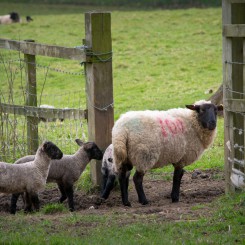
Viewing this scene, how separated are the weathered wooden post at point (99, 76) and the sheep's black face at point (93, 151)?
0.18m

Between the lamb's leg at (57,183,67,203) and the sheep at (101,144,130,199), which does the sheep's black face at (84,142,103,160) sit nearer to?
the sheep at (101,144,130,199)

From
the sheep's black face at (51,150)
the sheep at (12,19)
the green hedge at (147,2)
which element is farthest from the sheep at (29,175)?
the green hedge at (147,2)

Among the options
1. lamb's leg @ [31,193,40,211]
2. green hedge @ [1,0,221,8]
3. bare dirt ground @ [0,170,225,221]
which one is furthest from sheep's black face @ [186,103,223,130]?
green hedge @ [1,0,221,8]

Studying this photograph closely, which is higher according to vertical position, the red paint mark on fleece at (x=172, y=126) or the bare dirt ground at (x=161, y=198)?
the red paint mark on fleece at (x=172, y=126)

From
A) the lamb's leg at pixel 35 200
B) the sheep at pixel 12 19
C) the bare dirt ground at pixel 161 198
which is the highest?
the sheep at pixel 12 19

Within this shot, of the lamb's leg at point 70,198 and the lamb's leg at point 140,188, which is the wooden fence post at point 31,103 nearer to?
the lamb's leg at point 70,198

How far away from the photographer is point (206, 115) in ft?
32.5

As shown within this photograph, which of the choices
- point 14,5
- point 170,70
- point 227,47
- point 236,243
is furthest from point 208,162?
point 14,5

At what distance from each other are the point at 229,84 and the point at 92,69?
1.95 meters

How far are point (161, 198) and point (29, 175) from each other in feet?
6.18

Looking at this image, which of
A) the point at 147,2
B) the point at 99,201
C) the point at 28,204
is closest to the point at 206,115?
the point at 99,201

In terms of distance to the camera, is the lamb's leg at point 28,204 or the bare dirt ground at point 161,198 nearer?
the bare dirt ground at point 161,198

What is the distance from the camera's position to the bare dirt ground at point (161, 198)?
27.5 ft

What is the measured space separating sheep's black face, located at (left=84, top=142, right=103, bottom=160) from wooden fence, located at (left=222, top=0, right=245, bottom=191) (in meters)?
1.79
